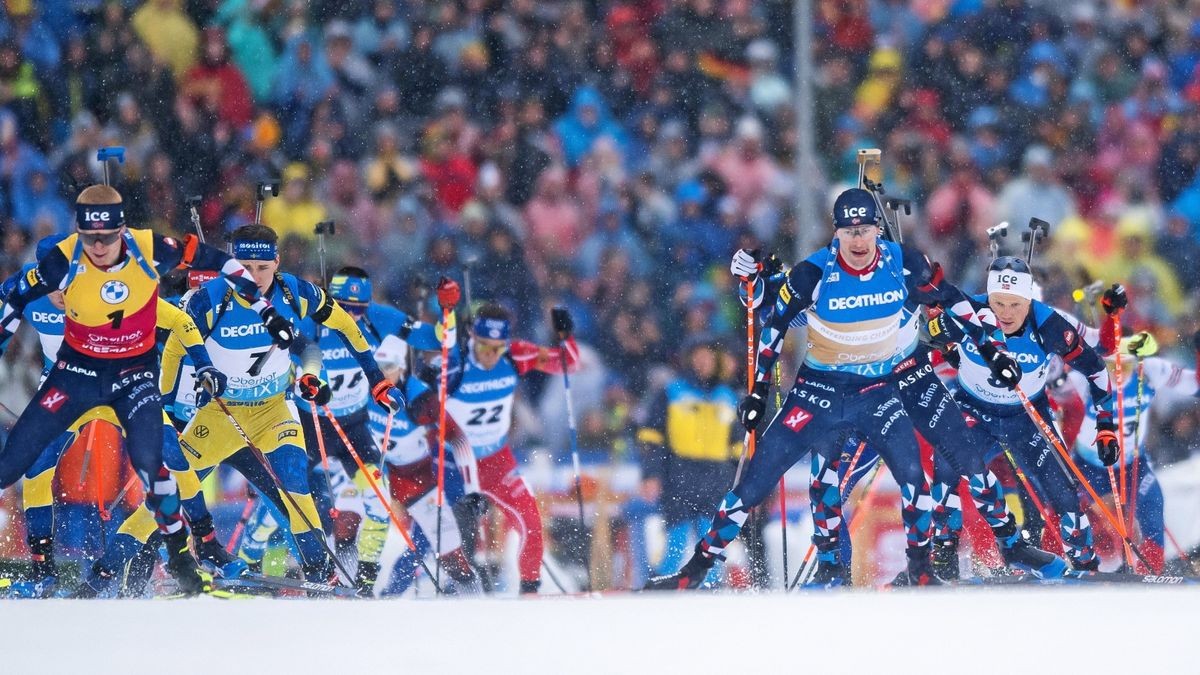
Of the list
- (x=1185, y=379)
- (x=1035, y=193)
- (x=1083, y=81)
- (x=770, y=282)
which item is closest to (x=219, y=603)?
(x=770, y=282)

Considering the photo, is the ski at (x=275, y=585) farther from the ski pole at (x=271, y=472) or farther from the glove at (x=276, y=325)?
the glove at (x=276, y=325)

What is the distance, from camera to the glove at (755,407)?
651 centimetres

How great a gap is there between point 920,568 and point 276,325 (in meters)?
2.64

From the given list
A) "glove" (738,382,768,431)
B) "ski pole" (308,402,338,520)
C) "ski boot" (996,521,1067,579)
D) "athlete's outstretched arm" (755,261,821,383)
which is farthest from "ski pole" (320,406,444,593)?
"ski boot" (996,521,1067,579)

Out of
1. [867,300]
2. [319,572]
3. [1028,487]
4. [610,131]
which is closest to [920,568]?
[1028,487]

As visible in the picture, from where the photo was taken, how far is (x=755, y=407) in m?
6.51

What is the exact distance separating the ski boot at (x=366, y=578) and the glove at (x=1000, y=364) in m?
2.63

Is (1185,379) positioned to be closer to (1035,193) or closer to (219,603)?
(1035,193)

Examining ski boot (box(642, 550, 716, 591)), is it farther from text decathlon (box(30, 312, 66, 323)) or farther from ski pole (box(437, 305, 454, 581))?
text decathlon (box(30, 312, 66, 323))

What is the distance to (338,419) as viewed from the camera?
7.64 metres

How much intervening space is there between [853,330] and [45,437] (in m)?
3.02

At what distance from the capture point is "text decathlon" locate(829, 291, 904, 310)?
21.5ft

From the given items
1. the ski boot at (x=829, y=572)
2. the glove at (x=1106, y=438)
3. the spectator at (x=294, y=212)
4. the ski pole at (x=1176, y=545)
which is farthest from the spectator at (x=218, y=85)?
the ski pole at (x=1176, y=545)

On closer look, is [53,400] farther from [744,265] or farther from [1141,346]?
[1141,346]
